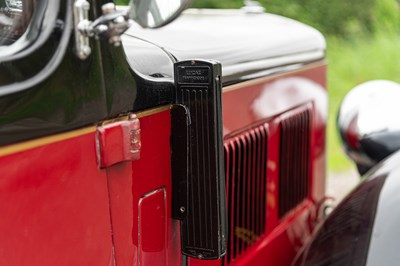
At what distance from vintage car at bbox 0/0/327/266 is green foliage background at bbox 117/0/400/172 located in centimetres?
616

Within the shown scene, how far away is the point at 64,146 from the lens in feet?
3.79

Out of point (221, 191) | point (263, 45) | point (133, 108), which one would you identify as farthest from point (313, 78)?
point (133, 108)

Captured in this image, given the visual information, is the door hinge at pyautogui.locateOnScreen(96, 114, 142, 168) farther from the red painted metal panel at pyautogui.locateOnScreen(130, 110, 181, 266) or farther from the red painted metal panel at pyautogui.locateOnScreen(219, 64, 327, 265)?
the red painted metal panel at pyautogui.locateOnScreen(219, 64, 327, 265)

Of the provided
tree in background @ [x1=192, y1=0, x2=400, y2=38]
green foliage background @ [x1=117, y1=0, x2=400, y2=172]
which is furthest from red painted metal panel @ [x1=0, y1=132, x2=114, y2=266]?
tree in background @ [x1=192, y1=0, x2=400, y2=38]

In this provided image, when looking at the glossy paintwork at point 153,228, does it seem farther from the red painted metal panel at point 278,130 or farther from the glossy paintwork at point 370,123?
the glossy paintwork at point 370,123

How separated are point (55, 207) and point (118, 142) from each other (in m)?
0.19

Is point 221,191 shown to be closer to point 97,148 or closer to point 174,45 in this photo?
point 97,148

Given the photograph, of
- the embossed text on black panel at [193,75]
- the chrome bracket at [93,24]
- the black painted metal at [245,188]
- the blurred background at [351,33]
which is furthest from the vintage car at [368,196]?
the blurred background at [351,33]

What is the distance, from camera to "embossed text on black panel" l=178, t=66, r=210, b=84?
4.65 ft

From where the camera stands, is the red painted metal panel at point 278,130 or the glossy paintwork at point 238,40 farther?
the red painted metal panel at point 278,130

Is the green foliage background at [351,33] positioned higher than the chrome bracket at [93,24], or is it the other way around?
the chrome bracket at [93,24]

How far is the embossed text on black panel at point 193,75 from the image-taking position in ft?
4.65

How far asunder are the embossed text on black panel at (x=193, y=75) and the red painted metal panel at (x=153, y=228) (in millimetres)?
251

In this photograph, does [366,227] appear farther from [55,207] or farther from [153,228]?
[55,207]
